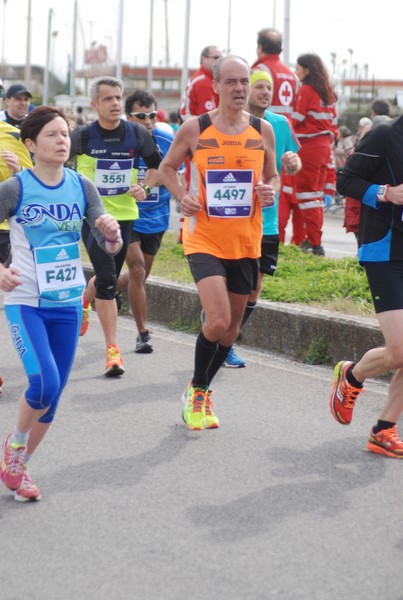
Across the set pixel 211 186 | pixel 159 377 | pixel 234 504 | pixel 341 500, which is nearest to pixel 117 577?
pixel 234 504

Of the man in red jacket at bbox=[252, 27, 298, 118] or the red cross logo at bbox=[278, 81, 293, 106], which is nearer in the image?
the man in red jacket at bbox=[252, 27, 298, 118]

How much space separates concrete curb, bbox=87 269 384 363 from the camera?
806cm

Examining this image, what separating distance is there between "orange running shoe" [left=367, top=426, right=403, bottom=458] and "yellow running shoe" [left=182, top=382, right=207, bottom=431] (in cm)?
100

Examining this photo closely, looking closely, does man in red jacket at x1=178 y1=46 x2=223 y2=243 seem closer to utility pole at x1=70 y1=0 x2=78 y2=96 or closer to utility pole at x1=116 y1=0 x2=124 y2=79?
utility pole at x1=116 y1=0 x2=124 y2=79

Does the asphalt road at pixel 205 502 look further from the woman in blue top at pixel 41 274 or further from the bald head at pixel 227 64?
the bald head at pixel 227 64

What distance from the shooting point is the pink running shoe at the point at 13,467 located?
5055 mm

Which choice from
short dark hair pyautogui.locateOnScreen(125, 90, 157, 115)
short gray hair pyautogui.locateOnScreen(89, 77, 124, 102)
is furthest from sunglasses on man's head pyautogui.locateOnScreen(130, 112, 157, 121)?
short gray hair pyautogui.locateOnScreen(89, 77, 124, 102)

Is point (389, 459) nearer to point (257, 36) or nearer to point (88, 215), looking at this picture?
point (88, 215)

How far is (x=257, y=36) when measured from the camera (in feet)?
37.7

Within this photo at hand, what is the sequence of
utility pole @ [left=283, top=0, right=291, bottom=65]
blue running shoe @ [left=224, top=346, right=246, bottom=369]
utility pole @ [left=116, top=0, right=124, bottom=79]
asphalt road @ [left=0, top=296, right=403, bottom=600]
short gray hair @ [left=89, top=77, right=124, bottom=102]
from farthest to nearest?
utility pole @ [left=116, top=0, right=124, bottom=79], utility pole @ [left=283, top=0, right=291, bottom=65], blue running shoe @ [left=224, top=346, right=246, bottom=369], short gray hair @ [left=89, top=77, right=124, bottom=102], asphalt road @ [left=0, top=296, right=403, bottom=600]

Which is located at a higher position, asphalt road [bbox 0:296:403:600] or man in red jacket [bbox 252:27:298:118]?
man in red jacket [bbox 252:27:298:118]

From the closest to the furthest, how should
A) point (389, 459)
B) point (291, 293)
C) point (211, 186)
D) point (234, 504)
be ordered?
point (234, 504), point (389, 459), point (211, 186), point (291, 293)

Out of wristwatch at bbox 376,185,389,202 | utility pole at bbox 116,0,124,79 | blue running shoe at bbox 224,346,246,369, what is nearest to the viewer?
wristwatch at bbox 376,185,389,202

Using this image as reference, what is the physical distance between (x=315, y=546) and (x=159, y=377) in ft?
11.4
